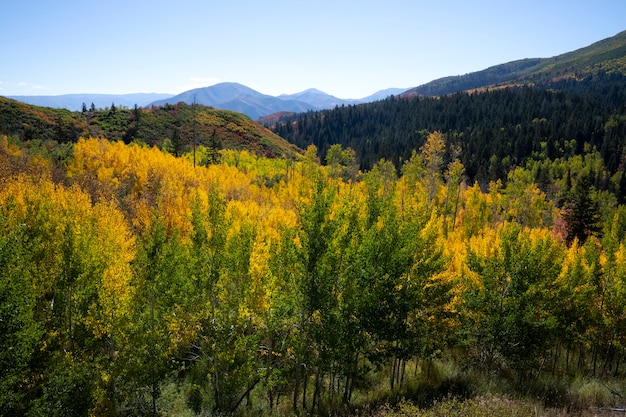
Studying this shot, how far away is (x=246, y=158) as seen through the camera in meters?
92.4

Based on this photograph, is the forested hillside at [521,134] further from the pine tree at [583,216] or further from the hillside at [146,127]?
the pine tree at [583,216]

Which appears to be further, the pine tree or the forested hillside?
the forested hillside

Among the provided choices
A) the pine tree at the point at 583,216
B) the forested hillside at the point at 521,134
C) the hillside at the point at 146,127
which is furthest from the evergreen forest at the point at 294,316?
the forested hillside at the point at 521,134

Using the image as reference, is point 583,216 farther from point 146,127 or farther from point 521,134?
point 521,134

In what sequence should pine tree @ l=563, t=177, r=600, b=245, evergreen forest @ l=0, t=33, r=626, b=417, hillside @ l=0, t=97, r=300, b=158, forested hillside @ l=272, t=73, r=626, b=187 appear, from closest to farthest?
evergreen forest @ l=0, t=33, r=626, b=417 < pine tree @ l=563, t=177, r=600, b=245 < hillside @ l=0, t=97, r=300, b=158 < forested hillside @ l=272, t=73, r=626, b=187

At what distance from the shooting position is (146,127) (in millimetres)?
109500

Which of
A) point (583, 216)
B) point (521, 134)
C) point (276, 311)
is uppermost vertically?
point (521, 134)

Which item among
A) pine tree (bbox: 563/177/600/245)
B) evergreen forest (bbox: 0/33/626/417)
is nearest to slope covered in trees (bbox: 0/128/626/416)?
evergreen forest (bbox: 0/33/626/417)

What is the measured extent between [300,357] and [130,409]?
9471 mm

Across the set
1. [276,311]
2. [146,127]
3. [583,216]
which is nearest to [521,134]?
[583,216]

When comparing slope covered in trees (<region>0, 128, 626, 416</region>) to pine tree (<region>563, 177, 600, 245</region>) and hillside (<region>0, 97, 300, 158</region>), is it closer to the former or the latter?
pine tree (<region>563, 177, 600, 245</region>)

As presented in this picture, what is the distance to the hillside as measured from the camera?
84.7m

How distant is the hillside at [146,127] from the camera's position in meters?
84.7

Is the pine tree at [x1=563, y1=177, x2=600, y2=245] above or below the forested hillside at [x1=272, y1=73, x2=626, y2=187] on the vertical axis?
below
